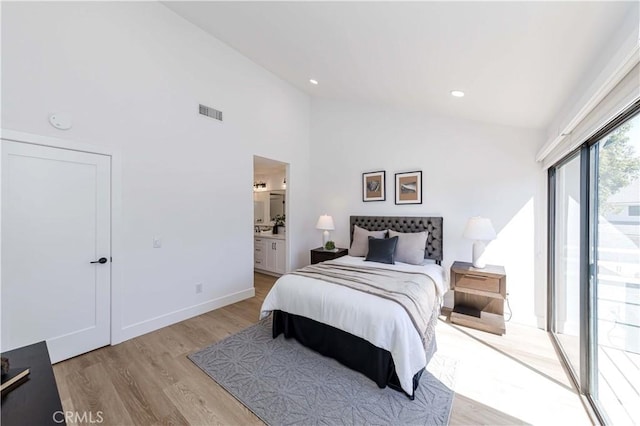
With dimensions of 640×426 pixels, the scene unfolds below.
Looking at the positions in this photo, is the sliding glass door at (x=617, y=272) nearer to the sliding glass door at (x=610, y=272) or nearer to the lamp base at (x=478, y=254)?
the sliding glass door at (x=610, y=272)

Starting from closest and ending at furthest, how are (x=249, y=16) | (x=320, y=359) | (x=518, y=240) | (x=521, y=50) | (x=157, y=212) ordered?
1. (x=521, y=50)
2. (x=320, y=359)
3. (x=249, y=16)
4. (x=157, y=212)
5. (x=518, y=240)

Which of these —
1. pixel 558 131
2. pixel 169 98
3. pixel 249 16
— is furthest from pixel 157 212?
pixel 558 131

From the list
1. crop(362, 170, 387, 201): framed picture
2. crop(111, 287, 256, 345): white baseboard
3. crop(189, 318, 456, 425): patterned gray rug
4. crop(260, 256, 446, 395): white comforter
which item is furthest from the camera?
crop(362, 170, 387, 201): framed picture

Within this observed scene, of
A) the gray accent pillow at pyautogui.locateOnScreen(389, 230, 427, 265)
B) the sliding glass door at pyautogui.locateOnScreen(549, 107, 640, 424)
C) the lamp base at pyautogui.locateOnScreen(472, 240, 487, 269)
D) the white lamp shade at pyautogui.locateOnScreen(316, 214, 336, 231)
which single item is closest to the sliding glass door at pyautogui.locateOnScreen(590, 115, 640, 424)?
the sliding glass door at pyautogui.locateOnScreen(549, 107, 640, 424)

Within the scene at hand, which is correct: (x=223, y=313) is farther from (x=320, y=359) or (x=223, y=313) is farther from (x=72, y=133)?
(x=72, y=133)

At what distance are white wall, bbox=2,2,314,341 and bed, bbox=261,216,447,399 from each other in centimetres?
Result: 144

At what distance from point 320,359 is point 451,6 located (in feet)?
9.72

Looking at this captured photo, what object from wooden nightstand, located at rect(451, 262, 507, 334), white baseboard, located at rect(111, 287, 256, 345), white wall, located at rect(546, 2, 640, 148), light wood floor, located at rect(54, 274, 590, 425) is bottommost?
light wood floor, located at rect(54, 274, 590, 425)

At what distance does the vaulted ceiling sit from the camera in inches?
57.8

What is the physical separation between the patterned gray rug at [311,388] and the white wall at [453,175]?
71.5 inches

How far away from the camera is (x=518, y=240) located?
329cm

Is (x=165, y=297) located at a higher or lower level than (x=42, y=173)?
lower

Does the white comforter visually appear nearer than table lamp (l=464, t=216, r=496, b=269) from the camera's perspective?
Yes

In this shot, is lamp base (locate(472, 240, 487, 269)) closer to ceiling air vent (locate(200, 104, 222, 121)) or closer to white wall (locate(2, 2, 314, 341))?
white wall (locate(2, 2, 314, 341))
